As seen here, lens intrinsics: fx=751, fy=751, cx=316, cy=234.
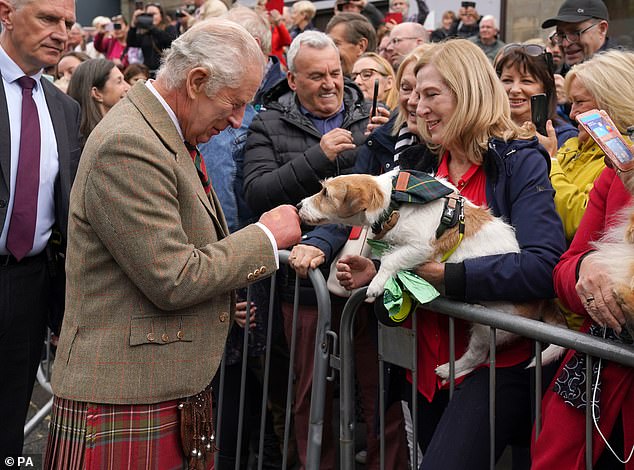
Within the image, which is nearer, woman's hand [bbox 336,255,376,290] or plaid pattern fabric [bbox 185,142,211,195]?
plaid pattern fabric [bbox 185,142,211,195]

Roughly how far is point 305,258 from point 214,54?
1.11 metres

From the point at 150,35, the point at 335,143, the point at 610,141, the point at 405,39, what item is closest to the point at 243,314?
the point at 335,143

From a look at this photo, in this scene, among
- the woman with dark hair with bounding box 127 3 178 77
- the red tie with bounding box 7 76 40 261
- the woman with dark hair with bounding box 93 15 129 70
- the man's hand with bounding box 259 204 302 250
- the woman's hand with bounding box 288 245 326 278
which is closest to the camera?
the man's hand with bounding box 259 204 302 250

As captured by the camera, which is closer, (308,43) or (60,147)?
(60,147)

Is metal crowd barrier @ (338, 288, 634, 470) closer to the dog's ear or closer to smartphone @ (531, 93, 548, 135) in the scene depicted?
the dog's ear

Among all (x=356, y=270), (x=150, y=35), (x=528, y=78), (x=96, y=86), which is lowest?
(x=150, y=35)

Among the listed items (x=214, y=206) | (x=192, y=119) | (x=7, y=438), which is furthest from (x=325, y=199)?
(x=7, y=438)

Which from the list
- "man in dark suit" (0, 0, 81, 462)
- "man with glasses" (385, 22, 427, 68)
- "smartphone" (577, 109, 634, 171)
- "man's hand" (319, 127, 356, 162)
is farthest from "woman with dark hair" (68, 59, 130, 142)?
"smartphone" (577, 109, 634, 171)

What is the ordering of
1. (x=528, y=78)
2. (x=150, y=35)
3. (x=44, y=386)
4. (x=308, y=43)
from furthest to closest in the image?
(x=150, y=35)
(x=44, y=386)
(x=308, y=43)
(x=528, y=78)

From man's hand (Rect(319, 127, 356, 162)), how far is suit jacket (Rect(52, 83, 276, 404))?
4.56ft

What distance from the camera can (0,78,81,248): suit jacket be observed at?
3.27 m

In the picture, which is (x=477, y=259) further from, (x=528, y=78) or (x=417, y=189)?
(x=528, y=78)

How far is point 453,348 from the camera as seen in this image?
2.70m

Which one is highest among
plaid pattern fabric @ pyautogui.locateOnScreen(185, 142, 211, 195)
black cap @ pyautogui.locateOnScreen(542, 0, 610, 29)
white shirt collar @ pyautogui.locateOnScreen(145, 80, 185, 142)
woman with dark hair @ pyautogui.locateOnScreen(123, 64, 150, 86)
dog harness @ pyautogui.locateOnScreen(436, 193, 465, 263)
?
white shirt collar @ pyautogui.locateOnScreen(145, 80, 185, 142)
